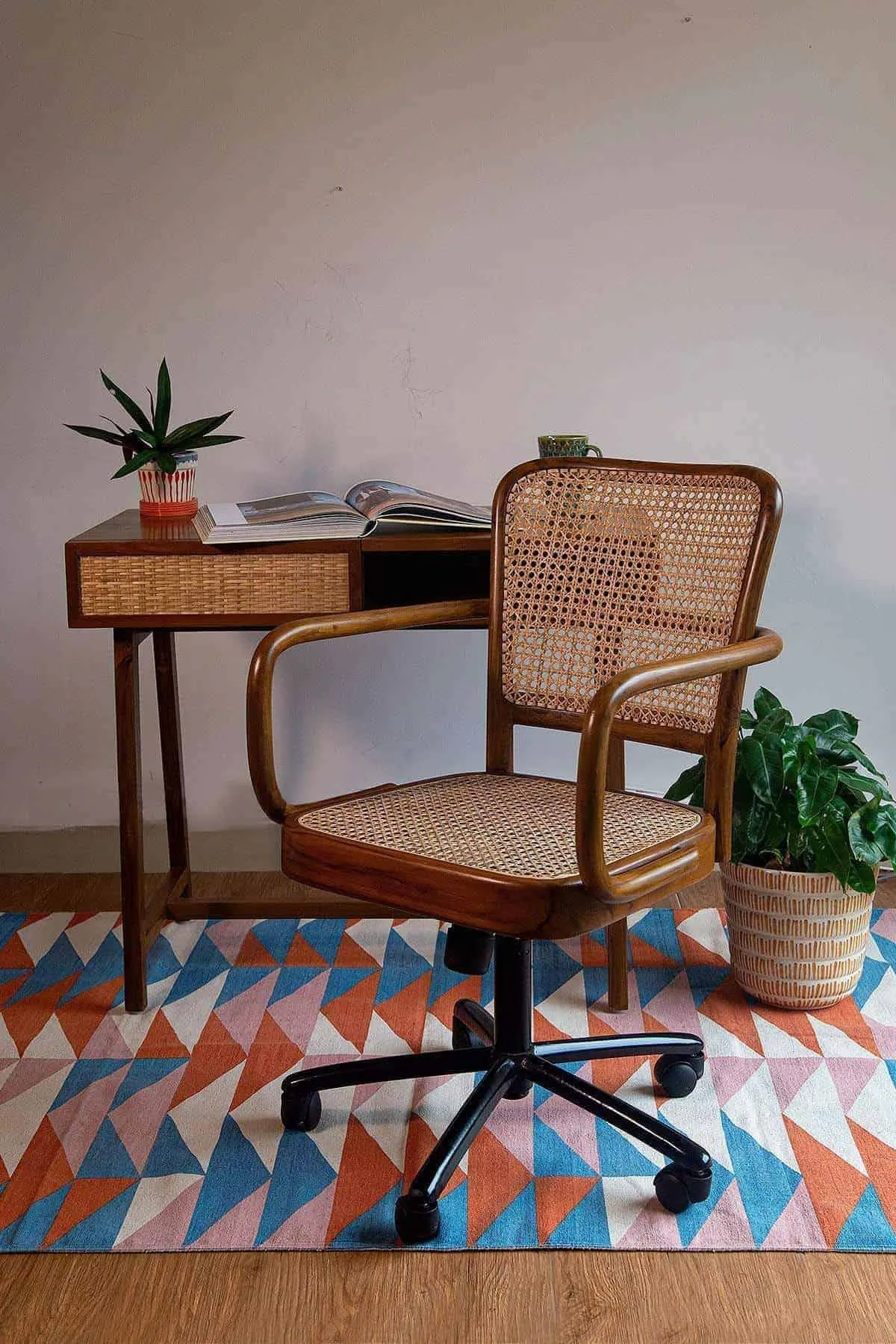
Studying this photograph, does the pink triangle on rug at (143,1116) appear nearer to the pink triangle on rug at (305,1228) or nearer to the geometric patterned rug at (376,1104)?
the geometric patterned rug at (376,1104)

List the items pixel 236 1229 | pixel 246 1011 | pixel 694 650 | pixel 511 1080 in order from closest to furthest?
pixel 236 1229
pixel 511 1080
pixel 694 650
pixel 246 1011

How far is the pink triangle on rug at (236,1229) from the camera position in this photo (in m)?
1.49

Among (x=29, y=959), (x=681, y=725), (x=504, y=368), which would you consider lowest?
(x=29, y=959)

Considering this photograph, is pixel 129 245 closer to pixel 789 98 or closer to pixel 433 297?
pixel 433 297

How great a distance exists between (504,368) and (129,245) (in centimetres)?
80

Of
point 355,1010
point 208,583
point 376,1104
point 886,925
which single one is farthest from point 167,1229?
point 886,925

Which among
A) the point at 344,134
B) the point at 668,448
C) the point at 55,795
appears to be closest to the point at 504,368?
the point at 668,448

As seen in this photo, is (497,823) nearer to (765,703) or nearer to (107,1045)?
(765,703)

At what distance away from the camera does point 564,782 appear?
5.70 ft

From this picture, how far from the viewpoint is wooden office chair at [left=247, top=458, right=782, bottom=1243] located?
4.53 feet

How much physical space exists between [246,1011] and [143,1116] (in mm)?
314

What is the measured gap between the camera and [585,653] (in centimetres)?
181

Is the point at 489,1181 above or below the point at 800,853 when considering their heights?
below

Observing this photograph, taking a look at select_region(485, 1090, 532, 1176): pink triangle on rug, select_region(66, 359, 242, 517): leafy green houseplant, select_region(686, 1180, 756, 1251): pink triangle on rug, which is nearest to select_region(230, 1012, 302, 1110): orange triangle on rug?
select_region(485, 1090, 532, 1176): pink triangle on rug
